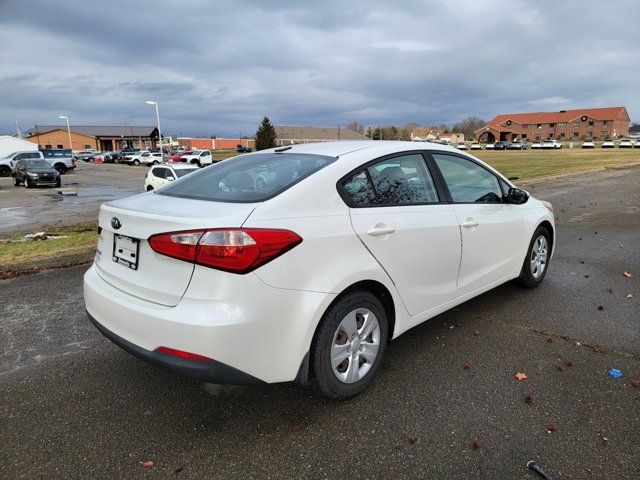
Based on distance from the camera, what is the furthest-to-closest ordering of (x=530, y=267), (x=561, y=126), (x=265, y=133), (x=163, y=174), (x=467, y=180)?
(x=561, y=126) → (x=265, y=133) → (x=163, y=174) → (x=530, y=267) → (x=467, y=180)

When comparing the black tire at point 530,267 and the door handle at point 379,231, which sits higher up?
the door handle at point 379,231

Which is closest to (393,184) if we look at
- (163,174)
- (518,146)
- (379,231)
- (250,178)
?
(379,231)

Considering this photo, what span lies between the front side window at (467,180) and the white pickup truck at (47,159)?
36.4 metres

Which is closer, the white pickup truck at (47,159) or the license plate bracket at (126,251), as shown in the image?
the license plate bracket at (126,251)

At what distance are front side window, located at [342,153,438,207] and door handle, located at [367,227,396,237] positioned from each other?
0.58 ft

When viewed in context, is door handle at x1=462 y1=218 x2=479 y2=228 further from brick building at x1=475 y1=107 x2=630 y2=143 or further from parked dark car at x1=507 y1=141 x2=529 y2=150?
brick building at x1=475 y1=107 x2=630 y2=143

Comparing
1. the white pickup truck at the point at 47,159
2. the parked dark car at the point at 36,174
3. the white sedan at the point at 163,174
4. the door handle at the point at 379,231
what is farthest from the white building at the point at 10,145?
the door handle at the point at 379,231

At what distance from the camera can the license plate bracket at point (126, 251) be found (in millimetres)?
2570

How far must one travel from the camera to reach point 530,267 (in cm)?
476

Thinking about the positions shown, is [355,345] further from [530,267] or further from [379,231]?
[530,267]

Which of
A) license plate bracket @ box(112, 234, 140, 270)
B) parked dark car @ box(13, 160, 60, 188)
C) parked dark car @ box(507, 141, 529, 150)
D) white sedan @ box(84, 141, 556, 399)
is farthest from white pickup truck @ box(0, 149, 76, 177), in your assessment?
parked dark car @ box(507, 141, 529, 150)

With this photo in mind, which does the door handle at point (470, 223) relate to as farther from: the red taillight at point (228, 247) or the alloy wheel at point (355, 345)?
the red taillight at point (228, 247)

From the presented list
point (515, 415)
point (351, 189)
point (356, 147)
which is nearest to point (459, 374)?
point (515, 415)

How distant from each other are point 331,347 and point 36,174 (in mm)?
27170
